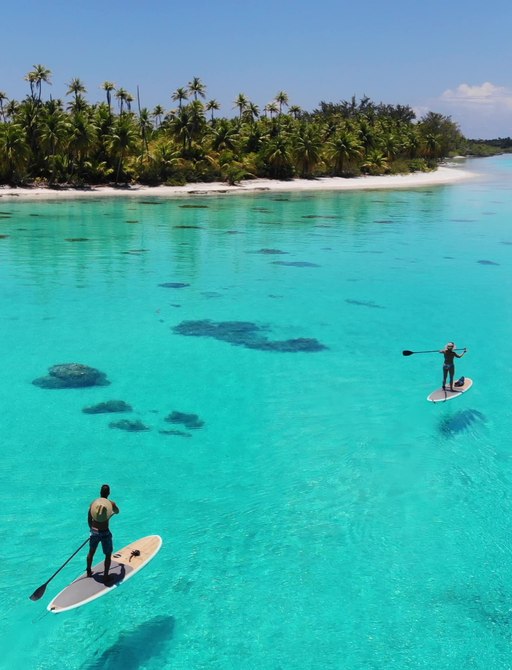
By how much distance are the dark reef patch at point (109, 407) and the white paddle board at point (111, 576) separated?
7.35 meters

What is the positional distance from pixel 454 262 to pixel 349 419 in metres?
29.9

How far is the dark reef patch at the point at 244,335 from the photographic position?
2469 centimetres

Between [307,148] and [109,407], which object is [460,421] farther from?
[307,148]

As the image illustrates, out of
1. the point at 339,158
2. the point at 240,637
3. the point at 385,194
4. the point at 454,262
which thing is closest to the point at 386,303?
the point at 454,262

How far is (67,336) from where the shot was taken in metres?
25.8

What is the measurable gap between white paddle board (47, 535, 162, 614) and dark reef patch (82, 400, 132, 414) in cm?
735

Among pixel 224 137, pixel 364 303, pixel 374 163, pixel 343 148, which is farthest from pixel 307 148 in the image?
pixel 364 303

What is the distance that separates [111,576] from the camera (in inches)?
416

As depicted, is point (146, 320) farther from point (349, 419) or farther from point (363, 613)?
point (363, 613)

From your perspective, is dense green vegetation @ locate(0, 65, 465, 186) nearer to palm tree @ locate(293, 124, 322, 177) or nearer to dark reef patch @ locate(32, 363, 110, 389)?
palm tree @ locate(293, 124, 322, 177)

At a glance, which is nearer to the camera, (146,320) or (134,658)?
(134,658)

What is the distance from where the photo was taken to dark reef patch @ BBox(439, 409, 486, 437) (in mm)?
17547

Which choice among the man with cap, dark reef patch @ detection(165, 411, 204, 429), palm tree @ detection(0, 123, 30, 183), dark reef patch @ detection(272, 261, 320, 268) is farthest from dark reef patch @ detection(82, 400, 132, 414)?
palm tree @ detection(0, 123, 30, 183)

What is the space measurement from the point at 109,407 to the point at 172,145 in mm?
79773
